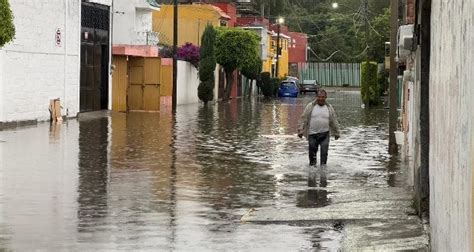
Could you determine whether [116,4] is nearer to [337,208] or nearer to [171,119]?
[171,119]

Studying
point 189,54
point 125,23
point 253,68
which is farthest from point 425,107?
point 253,68

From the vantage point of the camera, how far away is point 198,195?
51.2 feet

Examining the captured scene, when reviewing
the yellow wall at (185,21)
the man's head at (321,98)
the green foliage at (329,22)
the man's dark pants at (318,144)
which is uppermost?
the green foliage at (329,22)

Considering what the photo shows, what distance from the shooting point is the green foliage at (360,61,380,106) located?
56.1m

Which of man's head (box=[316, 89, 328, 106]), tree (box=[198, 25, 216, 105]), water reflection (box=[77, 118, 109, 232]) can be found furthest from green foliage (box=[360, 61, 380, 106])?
man's head (box=[316, 89, 328, 106])

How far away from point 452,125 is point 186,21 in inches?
2484

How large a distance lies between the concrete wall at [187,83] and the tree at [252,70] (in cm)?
788

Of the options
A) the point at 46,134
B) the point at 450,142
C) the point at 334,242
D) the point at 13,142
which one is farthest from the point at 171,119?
the point at 450,142

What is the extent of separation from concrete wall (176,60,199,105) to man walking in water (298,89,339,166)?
36929mm

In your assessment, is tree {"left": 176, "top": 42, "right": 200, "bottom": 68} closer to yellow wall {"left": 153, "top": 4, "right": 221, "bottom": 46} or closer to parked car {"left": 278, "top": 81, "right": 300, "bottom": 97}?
yellow wall {"left": 153, "top": 4, "right": 221, "bottom": 46}

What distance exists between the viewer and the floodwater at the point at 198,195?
11461mm

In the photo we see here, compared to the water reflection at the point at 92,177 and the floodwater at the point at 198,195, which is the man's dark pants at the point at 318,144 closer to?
the floodwater at the point at 198,195

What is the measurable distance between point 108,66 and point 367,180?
96.0ft

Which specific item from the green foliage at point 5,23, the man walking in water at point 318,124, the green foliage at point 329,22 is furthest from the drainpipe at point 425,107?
the green foliage at point 329,22
